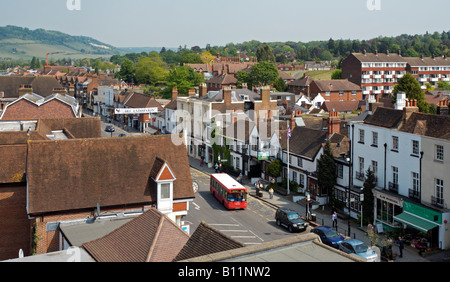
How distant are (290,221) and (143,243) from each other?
68.5 ft

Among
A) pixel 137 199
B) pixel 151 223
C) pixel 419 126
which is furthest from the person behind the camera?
pixel 419 126

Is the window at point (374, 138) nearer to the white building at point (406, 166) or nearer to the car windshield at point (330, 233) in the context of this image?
the white building at point (406, 166)

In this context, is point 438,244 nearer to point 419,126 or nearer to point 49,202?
point 419,126

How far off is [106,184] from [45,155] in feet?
13.3

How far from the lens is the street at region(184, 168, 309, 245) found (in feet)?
117

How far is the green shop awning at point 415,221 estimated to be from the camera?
104ft

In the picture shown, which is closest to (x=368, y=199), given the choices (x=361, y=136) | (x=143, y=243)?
(x=361, y=136)

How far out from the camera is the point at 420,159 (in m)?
33.5

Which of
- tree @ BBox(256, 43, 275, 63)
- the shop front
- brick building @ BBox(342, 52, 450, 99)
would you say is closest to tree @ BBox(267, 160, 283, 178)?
the shop front

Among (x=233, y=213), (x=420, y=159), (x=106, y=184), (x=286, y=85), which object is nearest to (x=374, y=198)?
(x=420, y=159)

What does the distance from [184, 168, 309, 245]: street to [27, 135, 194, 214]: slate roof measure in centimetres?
556

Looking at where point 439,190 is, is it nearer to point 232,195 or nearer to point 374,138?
point 374,138

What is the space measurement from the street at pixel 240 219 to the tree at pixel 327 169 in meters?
5.26

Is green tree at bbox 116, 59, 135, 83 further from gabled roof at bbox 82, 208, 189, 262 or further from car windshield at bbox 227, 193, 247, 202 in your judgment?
gabled roof at bbox 82, 208, 189, 262
